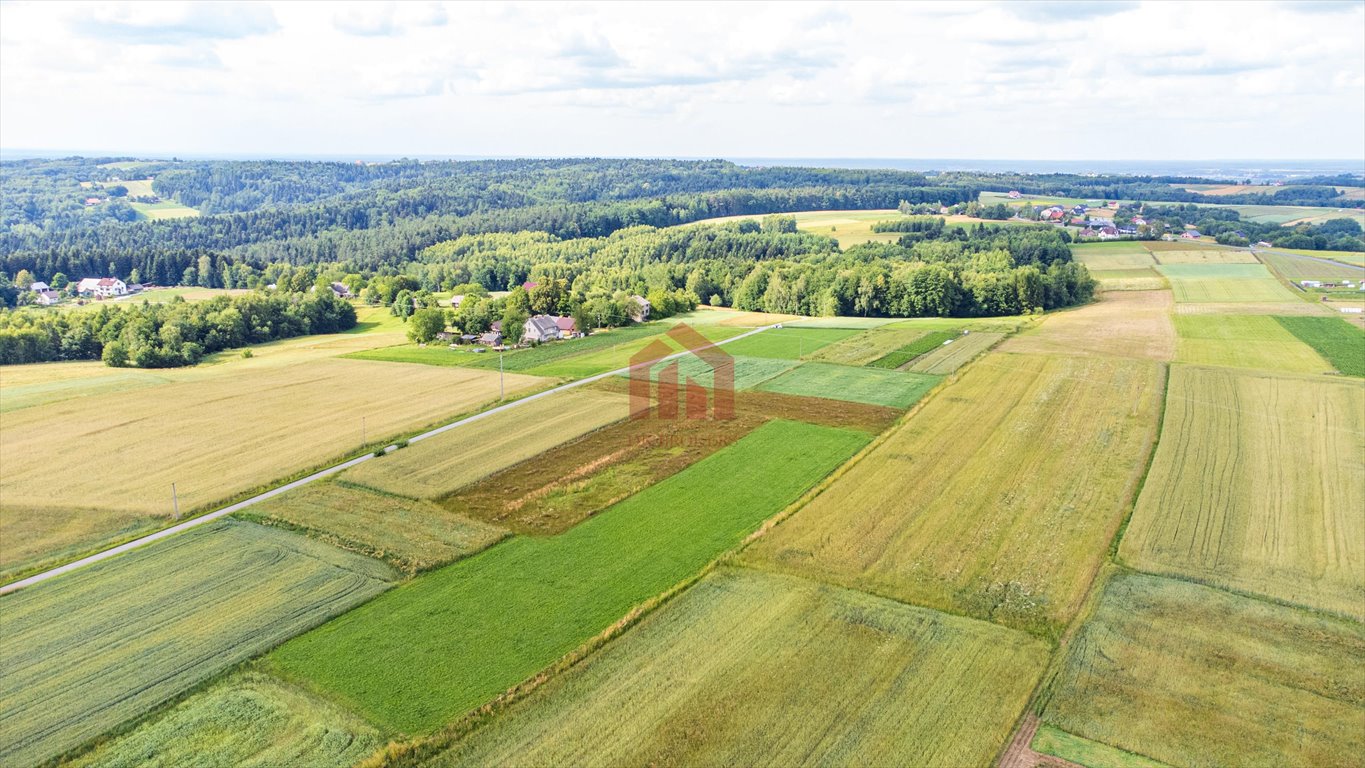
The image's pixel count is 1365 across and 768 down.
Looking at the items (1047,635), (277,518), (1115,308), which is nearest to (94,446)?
(277,518)

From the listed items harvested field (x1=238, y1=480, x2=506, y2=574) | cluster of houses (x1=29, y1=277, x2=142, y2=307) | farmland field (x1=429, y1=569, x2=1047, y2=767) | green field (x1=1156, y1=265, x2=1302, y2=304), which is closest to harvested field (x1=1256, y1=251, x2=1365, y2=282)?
green field (x1=1156, y1=265, x2=1302, y2=304)

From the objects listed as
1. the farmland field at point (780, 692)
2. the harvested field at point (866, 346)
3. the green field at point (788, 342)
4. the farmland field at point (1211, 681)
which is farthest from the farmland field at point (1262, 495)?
the green field at point (788, 342)

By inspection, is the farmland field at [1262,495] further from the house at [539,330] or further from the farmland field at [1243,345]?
the house at [539,330]

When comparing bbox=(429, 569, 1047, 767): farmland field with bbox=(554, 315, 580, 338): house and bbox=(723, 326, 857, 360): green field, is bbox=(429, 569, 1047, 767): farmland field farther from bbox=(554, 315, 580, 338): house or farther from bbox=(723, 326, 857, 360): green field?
bbox=(554, 315, 580, 338): house

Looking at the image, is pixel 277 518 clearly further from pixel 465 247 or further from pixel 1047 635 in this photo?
pixel 465 247

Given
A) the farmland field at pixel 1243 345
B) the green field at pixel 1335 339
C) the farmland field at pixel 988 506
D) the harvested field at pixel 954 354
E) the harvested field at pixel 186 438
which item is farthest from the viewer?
the harvested field at pixel 954 354

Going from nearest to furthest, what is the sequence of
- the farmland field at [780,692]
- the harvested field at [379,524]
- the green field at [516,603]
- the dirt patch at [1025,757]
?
the dirt patch at [1025,757] → the farmland field at [780,692] → the green field at [516,603] → the harvested field at [379,524]

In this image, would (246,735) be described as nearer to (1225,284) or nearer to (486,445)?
(486,445)

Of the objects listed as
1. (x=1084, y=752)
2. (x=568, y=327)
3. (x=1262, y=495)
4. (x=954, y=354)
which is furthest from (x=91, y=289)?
(x=1262, y=495)
